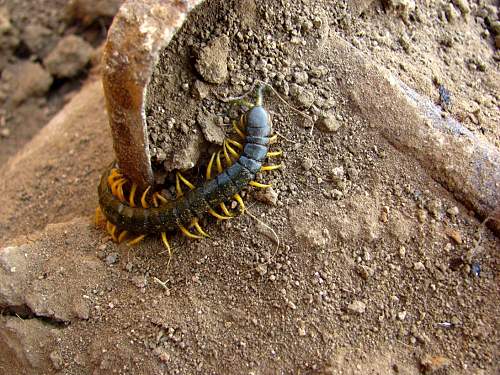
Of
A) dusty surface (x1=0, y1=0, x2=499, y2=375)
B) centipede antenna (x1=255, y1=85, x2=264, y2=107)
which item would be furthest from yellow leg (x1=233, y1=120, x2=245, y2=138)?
centipede antenna (x1=255, y1=85, x2=264, y2=107)

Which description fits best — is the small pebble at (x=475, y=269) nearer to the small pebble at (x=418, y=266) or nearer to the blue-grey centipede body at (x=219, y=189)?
the small pebble at (x=418, y=266)

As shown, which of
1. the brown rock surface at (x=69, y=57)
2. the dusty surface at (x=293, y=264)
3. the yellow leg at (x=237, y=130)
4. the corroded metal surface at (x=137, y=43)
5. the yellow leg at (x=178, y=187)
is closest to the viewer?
the corroded metal surface at (x=137, y=43)

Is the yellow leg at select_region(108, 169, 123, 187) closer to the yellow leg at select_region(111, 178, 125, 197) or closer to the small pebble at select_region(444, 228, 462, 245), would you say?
the yellow leg at select_region(111, 178, 125, 197)

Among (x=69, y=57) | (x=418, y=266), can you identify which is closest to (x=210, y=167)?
(x=418, y=266)

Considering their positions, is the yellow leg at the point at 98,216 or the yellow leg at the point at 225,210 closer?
the yellow leg at the point at 225,210

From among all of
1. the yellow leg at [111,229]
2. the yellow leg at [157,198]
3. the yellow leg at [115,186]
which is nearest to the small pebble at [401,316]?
the yellow leg at [157,198]

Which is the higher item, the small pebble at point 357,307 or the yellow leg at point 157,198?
the small pebble at point 357,307
